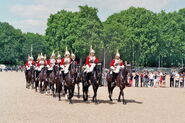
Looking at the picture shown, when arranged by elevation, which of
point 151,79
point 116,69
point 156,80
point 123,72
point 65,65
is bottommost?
point 156,80

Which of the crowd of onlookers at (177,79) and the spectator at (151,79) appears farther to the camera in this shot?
the spectator at (151,79)

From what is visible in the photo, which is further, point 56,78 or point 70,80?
point 56,78

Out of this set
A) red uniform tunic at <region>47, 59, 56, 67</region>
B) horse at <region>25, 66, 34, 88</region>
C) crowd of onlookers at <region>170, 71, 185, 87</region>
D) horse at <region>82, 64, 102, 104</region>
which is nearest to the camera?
horse at <region>82, 64, 102, 104</region>

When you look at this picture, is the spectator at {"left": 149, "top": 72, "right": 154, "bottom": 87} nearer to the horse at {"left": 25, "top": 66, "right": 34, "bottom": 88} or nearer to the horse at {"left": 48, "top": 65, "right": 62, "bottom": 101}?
the horse at {"left": 25, "top": 66, "right": 34, "bottom": 88}

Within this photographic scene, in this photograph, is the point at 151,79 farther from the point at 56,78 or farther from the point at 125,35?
the point at 125,35

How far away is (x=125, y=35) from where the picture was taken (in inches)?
3219

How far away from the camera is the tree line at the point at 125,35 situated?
77.1 m

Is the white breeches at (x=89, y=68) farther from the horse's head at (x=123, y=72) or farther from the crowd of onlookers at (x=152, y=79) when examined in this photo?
the crowd of onlookers at (x=152, y=79)

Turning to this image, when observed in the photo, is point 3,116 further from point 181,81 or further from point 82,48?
point 82,48

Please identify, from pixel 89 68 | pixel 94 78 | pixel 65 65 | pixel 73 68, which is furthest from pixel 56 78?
pixel 94 78

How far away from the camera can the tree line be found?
7712 cm

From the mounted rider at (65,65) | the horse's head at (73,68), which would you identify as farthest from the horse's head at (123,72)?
the mounted rider at (65,65)

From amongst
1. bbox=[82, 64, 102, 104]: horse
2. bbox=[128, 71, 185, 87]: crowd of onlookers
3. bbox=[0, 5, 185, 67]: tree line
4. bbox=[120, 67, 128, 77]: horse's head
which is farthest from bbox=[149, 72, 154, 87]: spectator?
bbox=[0, 5, 185, 67]: tree line

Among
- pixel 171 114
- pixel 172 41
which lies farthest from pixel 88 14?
pixel 171 114
